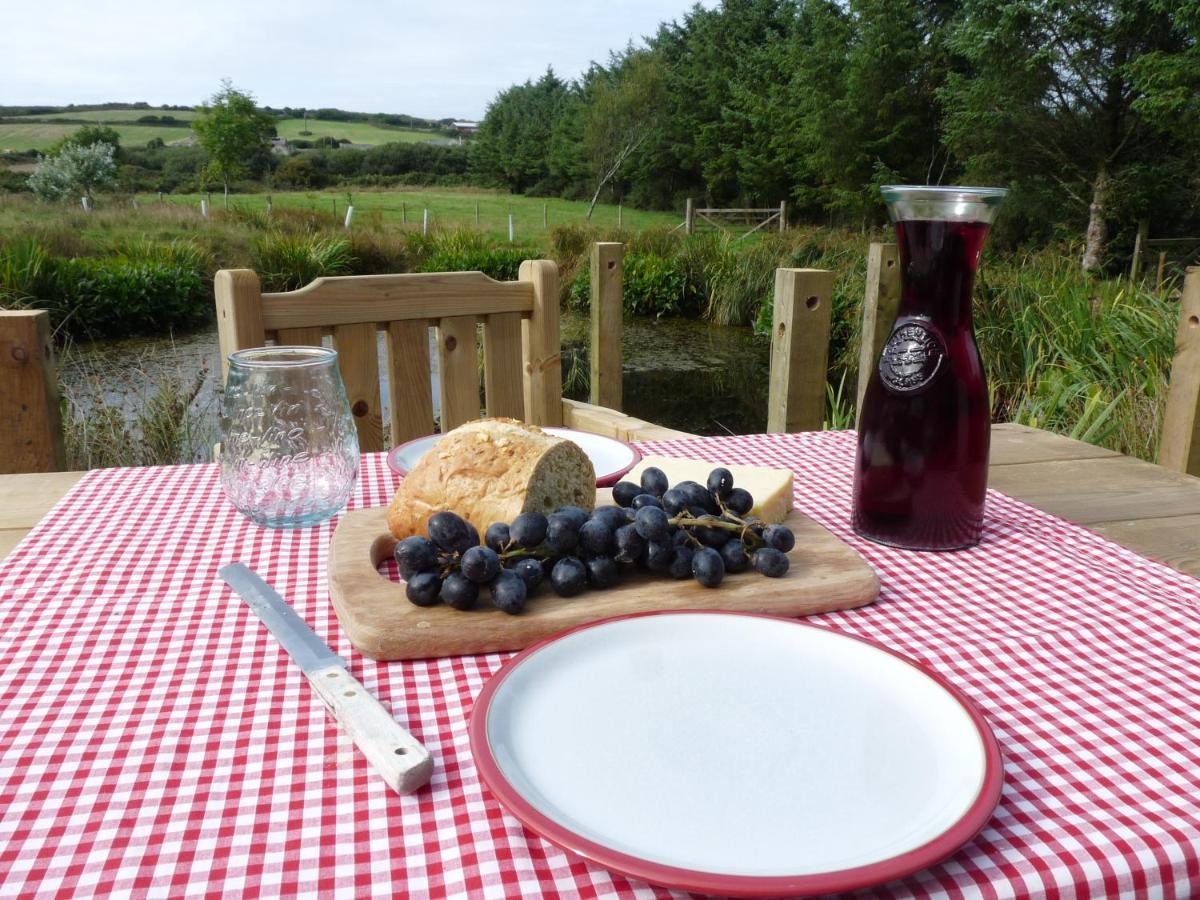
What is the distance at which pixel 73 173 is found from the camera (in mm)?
27484

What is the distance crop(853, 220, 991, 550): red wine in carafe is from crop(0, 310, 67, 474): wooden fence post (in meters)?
1.51

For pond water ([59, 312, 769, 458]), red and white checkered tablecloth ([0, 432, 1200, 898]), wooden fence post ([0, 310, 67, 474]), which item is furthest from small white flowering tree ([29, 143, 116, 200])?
red and white checkered tablecloth ([0, 432, 1200, 898])

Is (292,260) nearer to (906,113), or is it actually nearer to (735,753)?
(735,753)

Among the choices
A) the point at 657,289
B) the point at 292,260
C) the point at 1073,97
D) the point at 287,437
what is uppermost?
the point at 1073,97

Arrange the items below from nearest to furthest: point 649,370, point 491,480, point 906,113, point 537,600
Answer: point 537,600 → point 491,480 → point 649,370 → point 906,113

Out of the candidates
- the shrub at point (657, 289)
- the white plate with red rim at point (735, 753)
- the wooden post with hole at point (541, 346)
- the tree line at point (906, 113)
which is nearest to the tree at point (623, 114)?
the tree line at point (906, 113)

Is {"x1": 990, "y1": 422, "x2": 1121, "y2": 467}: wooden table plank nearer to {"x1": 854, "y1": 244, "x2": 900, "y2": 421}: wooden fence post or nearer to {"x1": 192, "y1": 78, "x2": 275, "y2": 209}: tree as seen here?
{"x1": 854, "y1": 244, "x2": 900, "y2": 421}: wooden fence post

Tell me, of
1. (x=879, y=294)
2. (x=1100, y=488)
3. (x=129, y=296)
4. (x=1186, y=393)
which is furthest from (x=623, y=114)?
(x=1100, y=488)

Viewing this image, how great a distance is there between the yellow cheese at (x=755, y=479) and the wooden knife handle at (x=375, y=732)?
17.3 inches

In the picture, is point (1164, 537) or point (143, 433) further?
point (143, 433)

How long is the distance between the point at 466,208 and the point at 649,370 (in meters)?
23.6

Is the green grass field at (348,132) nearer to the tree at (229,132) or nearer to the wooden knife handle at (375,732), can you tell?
the tree at (229,132)

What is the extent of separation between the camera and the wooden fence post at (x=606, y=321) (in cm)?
340

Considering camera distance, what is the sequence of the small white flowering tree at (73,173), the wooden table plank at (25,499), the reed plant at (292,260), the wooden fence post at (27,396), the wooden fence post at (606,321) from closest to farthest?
the wooden table plank at (25,499)
the wooden fence post at (27,396)
the wooden fence post at (606,321)
the reed plant at (292,260)
the small white flowering tree at (73,173)
